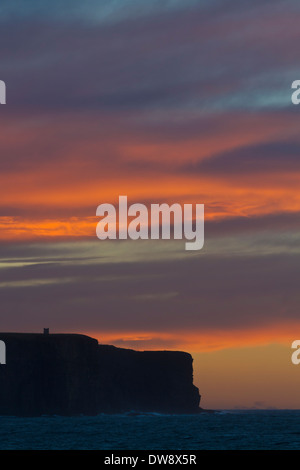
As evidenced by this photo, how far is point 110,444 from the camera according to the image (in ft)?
409

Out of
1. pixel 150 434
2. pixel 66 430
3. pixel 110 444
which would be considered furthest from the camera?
pixel 66 430

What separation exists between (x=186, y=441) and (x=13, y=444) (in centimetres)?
2495

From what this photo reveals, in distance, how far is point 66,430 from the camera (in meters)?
167
